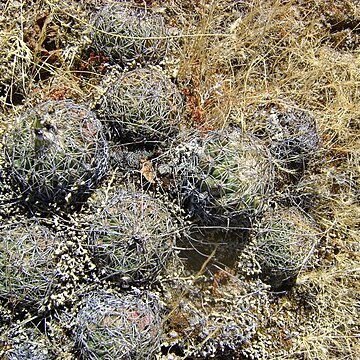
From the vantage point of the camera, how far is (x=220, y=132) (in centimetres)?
307

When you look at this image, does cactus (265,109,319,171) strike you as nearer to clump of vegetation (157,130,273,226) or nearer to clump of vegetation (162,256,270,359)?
clump of vegetation (157,130,273,226)

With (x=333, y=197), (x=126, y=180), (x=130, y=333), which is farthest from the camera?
(x=333, y=197)

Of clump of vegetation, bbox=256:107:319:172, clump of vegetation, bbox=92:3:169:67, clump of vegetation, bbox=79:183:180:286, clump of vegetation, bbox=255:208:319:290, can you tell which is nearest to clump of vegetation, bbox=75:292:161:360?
clump of vegetation, bbox=79:183:180:286

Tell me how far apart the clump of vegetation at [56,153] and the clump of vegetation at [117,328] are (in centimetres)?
61

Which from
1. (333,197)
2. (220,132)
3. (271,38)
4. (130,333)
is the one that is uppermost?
(271,38)

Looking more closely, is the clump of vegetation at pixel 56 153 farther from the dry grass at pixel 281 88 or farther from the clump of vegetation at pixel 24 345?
the clump of vegetation at pixel 24 345

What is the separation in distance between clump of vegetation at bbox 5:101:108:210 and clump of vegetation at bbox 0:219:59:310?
0.21 meters

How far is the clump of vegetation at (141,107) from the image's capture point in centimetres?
301

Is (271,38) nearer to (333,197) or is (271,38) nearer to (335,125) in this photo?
(335,125)

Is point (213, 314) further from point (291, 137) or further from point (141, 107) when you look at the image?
point (141, 107)

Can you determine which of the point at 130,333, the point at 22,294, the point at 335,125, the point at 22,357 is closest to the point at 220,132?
the point at 335,125

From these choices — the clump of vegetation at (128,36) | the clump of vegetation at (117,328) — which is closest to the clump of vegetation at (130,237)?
the clump of vegetation at (117,328)

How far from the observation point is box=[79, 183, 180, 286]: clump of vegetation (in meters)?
2.78

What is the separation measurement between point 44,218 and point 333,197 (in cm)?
191
